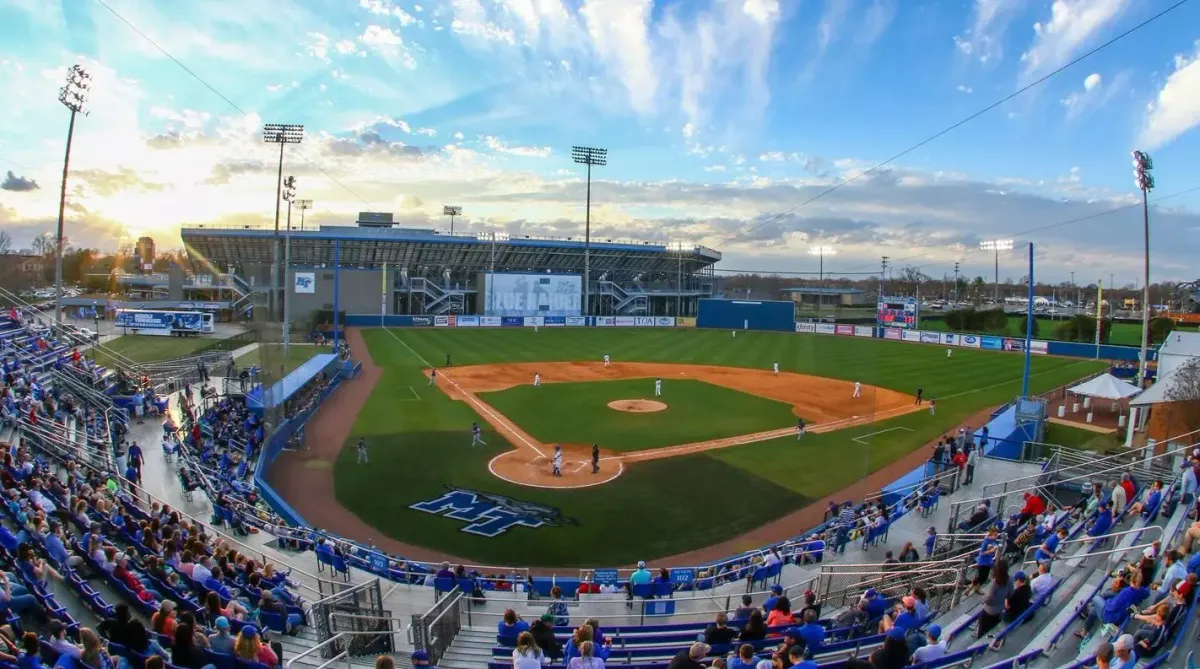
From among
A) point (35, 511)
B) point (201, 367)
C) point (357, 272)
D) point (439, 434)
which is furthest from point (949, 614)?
point (357, 272)

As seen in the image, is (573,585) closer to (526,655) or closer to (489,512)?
(489,512)

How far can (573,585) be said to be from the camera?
13.5m

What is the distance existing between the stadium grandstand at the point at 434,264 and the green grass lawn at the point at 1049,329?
3136cm

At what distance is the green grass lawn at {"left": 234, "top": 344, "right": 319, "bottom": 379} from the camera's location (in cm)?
2449

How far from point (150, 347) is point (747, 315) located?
179 feet

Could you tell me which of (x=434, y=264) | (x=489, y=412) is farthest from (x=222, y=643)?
(x=434, y=264)

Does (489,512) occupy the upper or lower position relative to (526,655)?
lower

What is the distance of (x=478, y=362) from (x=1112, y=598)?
40374 mm

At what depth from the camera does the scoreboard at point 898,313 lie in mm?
68938

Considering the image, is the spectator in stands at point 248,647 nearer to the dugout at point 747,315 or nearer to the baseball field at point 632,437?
the baseball field at point 632,437

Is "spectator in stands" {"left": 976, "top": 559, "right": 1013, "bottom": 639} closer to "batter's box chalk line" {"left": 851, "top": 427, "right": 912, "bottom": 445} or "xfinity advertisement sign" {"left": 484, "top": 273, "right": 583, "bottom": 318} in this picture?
"batter's box chalk line" {"left": 851, "top": 427, "right": 912, "bottom": 445}

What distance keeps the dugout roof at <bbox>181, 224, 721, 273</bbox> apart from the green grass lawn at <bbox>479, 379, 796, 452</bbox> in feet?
150

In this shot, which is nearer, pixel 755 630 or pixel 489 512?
pixel 755 630

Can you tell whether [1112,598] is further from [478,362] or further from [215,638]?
[478,362]
